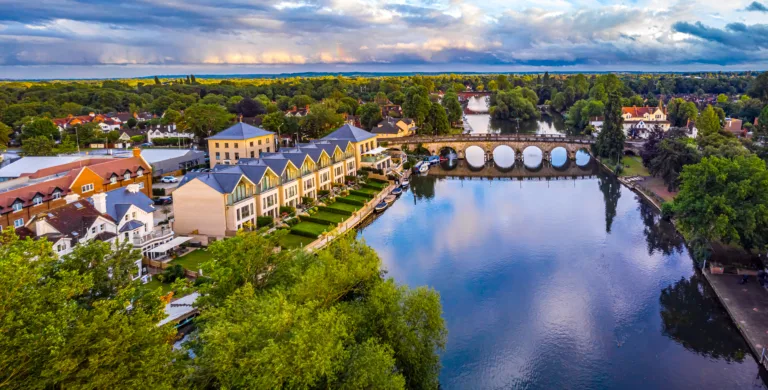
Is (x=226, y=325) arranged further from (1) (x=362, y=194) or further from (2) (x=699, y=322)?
(1) (x=362, y=194)

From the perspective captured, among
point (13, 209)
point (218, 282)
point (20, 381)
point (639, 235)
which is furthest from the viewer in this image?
point (639, 235)

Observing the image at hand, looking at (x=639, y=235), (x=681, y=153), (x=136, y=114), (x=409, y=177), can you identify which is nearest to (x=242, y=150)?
(x=409, y=177)

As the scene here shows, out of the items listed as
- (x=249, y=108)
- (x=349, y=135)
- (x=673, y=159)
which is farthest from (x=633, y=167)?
(x=249, y=108)

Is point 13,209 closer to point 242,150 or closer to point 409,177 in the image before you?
point 242,150

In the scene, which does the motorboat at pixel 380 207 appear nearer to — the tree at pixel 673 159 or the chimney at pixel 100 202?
the chimney at pixel 100 202

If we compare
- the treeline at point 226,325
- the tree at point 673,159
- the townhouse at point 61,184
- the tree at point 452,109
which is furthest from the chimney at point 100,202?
the tree at point 452,109

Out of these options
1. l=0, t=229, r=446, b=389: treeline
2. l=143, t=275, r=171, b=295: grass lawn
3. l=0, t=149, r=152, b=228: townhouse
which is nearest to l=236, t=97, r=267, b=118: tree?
l=0, t=149, r=152, b=228: townhouse
